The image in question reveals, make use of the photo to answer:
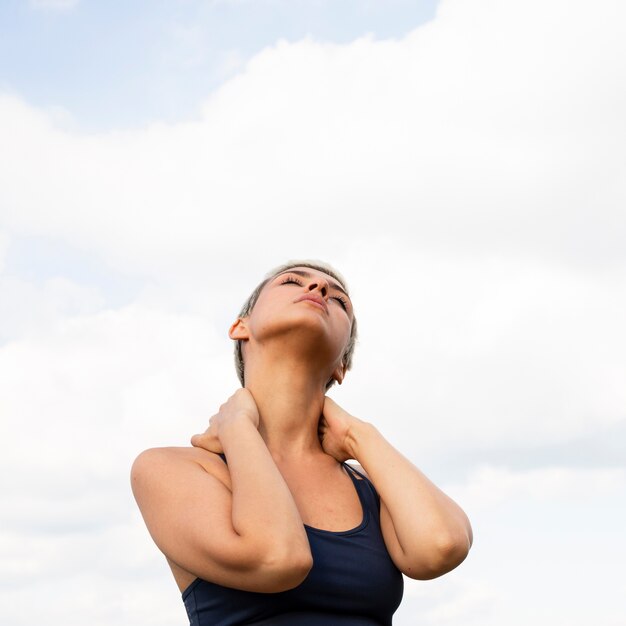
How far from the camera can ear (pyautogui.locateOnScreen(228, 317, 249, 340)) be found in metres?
4.54

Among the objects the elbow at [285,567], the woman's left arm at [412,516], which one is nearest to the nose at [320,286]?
the woman's left arm at [412,516]

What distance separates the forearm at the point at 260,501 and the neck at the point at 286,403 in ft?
1.56

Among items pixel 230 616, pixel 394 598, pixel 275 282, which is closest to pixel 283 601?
pixel 230 616

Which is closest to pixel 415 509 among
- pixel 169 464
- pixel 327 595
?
pixel 327 595

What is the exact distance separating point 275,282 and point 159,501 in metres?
1.46

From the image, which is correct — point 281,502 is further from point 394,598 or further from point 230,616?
point 394,598

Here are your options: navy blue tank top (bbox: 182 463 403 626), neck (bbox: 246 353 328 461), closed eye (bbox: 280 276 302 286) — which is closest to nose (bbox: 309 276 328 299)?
closed eye (bbox: 280 276 302 286)

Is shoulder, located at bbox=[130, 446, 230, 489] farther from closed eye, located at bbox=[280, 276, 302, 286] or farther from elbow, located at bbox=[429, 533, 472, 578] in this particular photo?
closed eye, located at bbox=[280, 276, 302, 286]

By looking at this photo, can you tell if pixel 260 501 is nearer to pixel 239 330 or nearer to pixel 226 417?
pixel 226 417

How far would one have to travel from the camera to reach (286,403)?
4.18m

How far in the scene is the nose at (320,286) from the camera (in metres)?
4.31

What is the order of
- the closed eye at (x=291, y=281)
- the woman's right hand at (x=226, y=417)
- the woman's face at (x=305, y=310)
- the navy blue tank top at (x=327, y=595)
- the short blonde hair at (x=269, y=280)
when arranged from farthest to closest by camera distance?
the short blonde hair at (x=269, y=280), the closed eye at (x=291, y=281), the woman's face at (x=305, y=310), the woman's right hand at (x=226, y=417), the navy blue tank top at (x=327, y=595)

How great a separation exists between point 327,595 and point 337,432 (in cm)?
96

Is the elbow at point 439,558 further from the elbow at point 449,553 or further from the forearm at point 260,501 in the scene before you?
the forearm at point 260,501
